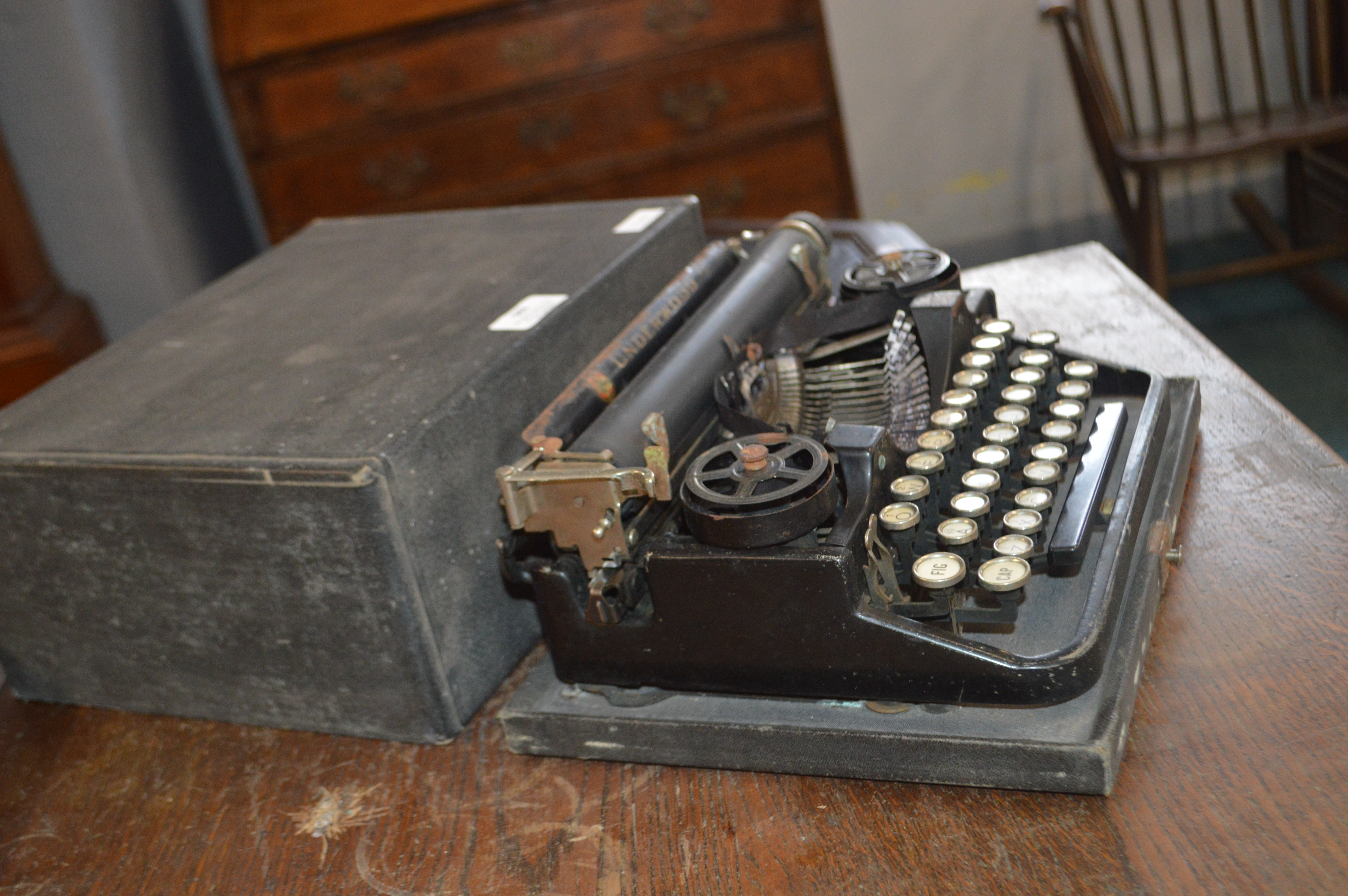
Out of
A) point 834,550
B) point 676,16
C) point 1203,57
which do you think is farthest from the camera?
point 1203,57

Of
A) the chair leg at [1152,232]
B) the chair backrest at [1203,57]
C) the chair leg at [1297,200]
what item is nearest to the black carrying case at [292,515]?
the chair leg at [1152,232]

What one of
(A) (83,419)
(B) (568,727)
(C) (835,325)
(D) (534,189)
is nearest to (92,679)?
(A) (83,419)

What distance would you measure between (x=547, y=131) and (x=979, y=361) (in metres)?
2.64

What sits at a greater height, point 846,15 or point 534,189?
point 846,15

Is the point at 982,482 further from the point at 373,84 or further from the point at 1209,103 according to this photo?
the point at 1209,103

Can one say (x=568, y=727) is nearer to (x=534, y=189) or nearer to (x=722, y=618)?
(x=722, y=618)

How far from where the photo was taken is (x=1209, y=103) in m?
4.32

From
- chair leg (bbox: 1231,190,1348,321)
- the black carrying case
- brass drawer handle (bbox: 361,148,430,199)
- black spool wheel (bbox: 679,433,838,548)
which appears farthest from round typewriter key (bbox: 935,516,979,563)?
brass drawer handle (bbox: 361,148,430,199)

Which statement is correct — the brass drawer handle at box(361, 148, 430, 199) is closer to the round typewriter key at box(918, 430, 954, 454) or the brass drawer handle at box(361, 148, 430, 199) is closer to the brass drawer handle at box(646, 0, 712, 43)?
the brass drawer handle at box(646, 0, 712, 43)

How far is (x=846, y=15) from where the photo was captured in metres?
4.34

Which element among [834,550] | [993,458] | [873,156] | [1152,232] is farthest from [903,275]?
[873,156]

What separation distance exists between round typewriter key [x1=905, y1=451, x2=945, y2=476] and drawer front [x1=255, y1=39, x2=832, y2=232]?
2732 mm

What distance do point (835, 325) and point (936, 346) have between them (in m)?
0.12

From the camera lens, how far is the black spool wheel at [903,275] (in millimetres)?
1388
